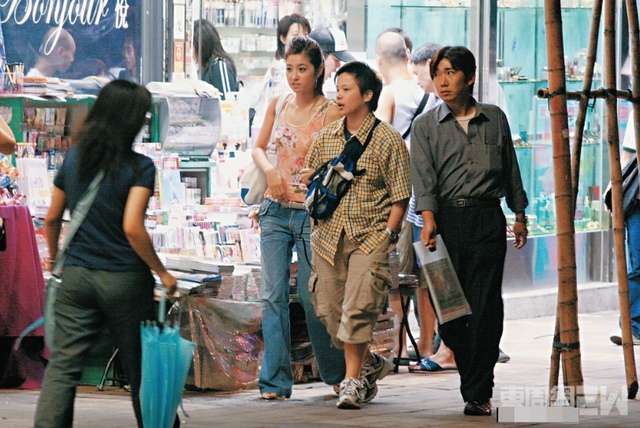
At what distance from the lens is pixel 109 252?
4.86m

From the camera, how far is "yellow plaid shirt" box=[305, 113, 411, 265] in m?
6.64

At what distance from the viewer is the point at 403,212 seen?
6.68 m

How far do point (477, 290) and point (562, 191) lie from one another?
2.30 ft

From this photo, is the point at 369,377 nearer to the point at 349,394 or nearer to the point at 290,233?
the point at 349,394

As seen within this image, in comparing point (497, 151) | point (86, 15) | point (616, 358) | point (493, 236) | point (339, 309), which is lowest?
point (616, 358)

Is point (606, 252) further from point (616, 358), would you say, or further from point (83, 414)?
point (83, 414)

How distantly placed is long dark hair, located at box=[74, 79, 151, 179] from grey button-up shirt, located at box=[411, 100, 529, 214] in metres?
2.07

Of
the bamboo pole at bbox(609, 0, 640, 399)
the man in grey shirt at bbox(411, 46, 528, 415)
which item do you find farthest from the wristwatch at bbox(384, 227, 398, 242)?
the bamboo pole at bbox(609, 0, 640, 399)

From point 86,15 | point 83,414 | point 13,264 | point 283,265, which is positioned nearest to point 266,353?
point 283,265

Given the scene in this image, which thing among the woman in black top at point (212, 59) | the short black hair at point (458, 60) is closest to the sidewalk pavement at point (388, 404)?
the short black hair at point (458, 60)

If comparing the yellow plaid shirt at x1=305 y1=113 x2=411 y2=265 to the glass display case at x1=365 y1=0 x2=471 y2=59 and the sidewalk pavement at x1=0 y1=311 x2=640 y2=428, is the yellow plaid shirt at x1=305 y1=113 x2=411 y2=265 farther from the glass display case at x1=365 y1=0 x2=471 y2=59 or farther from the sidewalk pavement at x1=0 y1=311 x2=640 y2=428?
the glass display case at x1=365 y1=0 x2=471 y2=59

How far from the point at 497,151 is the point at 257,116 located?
350 cm

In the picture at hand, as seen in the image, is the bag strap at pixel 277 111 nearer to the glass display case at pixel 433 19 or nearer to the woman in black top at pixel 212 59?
the woman in black top at pixel 212 59

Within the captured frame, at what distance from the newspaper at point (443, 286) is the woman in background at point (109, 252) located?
1.92 metres
